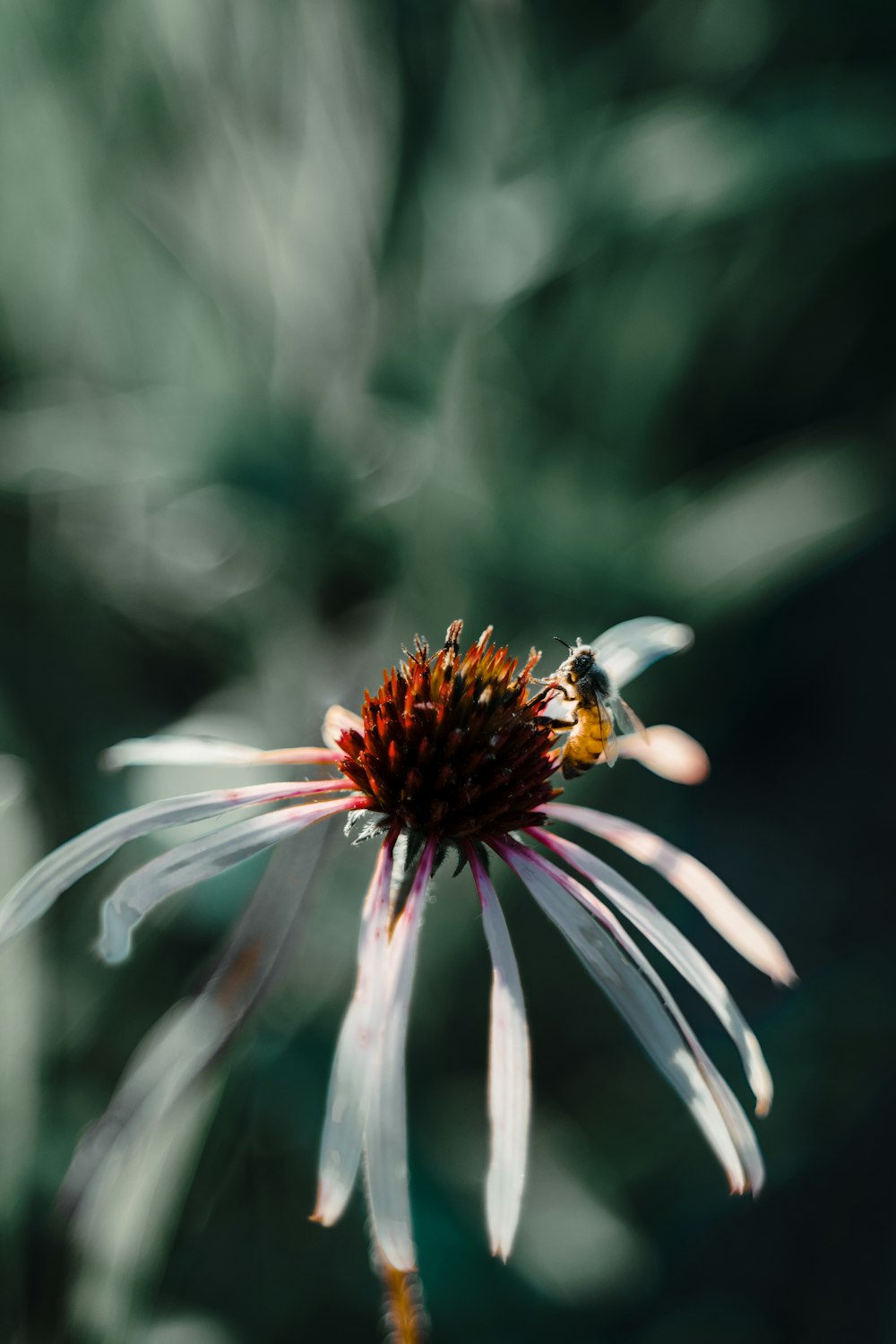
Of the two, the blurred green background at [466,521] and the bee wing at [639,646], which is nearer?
the bee wing at [639,646]

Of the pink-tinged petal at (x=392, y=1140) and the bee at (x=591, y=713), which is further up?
the bee at (x=591, y=713)

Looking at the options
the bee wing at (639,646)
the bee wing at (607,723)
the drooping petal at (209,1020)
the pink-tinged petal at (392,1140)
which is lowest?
the pink-tinged petal at (392,1140)

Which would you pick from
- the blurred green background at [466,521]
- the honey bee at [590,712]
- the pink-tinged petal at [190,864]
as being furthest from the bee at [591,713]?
the blurred green background at [466,521]

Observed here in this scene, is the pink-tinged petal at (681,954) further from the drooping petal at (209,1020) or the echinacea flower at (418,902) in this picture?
the drooping petal at (209,1020)

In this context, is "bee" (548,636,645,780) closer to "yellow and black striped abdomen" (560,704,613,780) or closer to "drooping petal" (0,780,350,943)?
"yellow and black striped abdomen" (560,704,613,780)

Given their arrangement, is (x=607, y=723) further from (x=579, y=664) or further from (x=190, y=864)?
(x=190, y=864)

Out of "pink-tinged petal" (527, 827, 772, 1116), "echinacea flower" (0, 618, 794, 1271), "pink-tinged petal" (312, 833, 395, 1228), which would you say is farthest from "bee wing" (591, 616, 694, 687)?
"pink-tinged petal" (312, 833, 395, 1228)

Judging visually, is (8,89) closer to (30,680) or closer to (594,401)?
(30,680)
